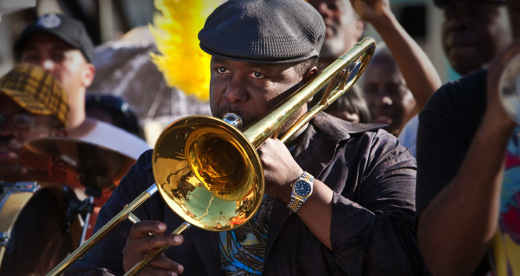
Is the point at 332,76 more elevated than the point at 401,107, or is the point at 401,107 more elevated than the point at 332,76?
the point at 332,76

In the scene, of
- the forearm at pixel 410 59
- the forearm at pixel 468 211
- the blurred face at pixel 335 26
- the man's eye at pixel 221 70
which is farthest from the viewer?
the blurred face at pixel 335 26

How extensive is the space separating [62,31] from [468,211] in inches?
191

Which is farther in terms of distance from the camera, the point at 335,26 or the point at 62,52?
the point at 62,52

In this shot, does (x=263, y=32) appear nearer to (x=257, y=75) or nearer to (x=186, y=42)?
(x=257, y=75)

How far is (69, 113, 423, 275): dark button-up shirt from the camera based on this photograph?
2.71 metres

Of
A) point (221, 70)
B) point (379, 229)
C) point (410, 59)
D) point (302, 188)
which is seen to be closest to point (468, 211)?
point (379, 229)

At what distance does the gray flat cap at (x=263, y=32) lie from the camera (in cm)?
293

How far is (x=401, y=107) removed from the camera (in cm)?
520

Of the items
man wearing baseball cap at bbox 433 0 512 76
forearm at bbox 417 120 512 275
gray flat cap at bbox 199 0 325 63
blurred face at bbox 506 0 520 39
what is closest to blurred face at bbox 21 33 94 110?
man wearing baseball cap at bbox 433 0 512 76

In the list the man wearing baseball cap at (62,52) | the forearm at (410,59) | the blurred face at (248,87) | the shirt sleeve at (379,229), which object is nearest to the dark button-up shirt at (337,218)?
the shirt sleeve at (379,229)

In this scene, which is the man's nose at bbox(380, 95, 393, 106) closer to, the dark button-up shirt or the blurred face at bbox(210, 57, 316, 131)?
the dark button-up shirt

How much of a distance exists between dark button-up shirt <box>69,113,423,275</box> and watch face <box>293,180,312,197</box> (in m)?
0.10

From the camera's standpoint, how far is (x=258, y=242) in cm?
292

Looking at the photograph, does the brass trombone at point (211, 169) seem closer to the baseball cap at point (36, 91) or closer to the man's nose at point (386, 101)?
the man's nose at point (386, 101)
